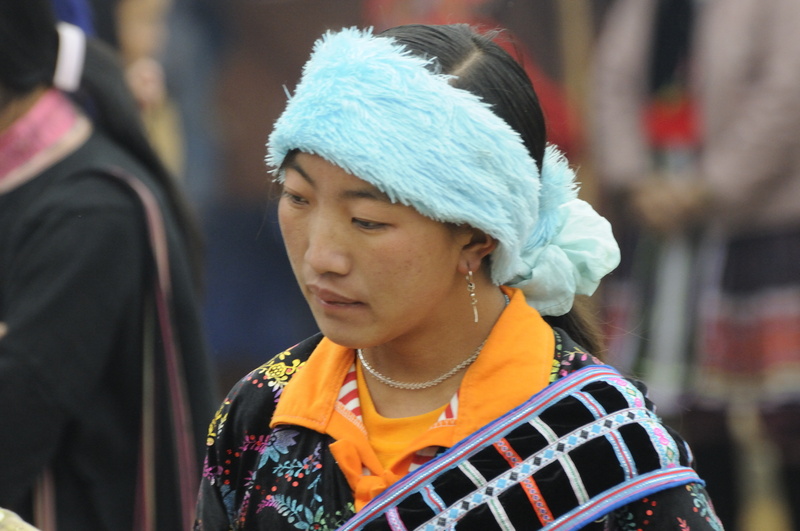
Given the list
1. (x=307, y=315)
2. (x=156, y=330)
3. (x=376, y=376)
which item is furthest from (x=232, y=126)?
(x=376, y=376)

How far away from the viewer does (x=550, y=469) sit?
1889 mm

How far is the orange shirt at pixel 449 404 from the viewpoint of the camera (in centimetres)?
194

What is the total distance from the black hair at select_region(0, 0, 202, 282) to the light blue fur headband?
139cm

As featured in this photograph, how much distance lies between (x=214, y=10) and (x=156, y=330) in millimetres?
2990

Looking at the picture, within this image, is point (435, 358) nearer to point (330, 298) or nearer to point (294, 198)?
point (330, 298)

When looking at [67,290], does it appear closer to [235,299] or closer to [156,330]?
[156,330]

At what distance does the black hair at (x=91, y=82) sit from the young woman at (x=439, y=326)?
1.37 m

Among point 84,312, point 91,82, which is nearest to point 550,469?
point 84,312

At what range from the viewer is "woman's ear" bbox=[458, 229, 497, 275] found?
194 cm

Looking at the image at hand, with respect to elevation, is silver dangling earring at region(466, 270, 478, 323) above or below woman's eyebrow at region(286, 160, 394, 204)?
below

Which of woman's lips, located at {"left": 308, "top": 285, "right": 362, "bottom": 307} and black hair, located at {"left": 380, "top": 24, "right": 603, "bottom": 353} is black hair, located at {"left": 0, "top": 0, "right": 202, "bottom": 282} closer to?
black hair, located at {"left": 380, "top": 24, "right": 603, "bottom": 353}

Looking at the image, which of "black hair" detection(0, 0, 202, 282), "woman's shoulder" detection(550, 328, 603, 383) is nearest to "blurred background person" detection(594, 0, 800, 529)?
"black hair" detection(0, 0, 202, 282)

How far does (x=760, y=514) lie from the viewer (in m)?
5.12

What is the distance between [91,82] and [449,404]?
1782 millimetres
